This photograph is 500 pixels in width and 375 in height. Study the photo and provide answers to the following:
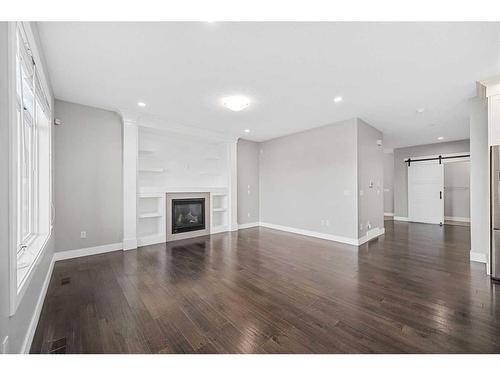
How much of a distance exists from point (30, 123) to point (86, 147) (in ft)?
4.73

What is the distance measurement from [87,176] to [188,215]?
2172 millimetres

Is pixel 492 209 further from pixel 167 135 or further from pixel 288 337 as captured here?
pixel 167 135

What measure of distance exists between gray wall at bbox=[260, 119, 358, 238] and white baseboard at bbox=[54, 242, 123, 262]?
3.96 metres

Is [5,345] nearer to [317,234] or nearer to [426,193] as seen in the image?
[317,234]

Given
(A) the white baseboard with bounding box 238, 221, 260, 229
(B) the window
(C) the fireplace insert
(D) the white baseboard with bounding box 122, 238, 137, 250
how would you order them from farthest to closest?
(A) the white baseboard with bounding box 238, 221, 260, 229 → (C) the fireplace insert → (D) the white baseboard with bounding box 122, 238, 137, 250 → (B) the window

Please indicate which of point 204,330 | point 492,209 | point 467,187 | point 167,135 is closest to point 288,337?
point 204,330

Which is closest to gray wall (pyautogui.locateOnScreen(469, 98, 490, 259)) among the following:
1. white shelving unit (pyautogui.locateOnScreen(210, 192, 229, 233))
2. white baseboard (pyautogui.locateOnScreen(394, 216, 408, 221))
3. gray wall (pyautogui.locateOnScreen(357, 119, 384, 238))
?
gray wall (pyautogui.locateOnScreen(357, 119, 384, 238))

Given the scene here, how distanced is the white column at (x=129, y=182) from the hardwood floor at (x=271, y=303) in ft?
1.16

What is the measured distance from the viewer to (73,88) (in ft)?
9.94

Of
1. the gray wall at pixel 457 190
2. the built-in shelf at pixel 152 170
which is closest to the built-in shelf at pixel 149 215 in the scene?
the built-in shelf at pixel 152 170

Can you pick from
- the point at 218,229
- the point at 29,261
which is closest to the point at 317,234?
the point at 218,229

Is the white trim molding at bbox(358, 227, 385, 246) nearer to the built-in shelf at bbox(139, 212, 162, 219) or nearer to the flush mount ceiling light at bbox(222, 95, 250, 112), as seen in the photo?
the flush mount ceiling light at bbox(222, 95, 250, 112)

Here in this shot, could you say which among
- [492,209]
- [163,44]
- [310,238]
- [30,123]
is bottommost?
[310,238]

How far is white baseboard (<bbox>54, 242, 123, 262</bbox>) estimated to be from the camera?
3459 millimetres
